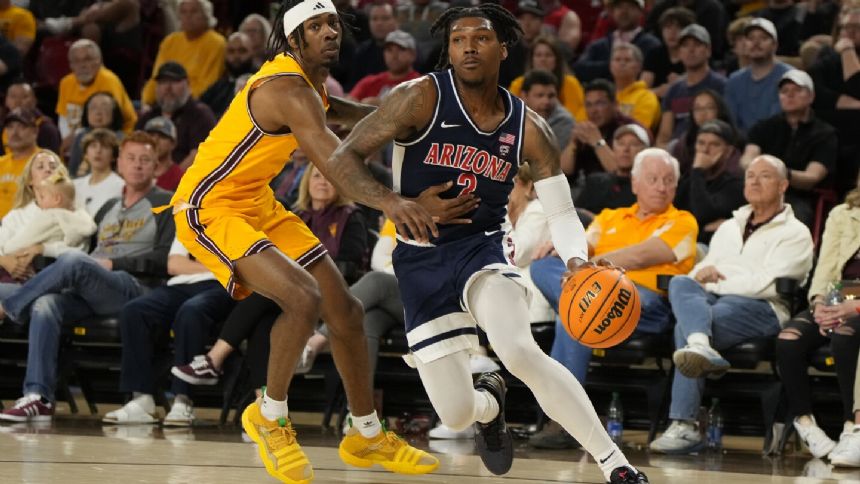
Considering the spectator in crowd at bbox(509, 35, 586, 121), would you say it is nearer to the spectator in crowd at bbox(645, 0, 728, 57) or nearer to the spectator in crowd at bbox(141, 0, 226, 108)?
the spectator in crowd at bbox(645, 0, 728, 57)

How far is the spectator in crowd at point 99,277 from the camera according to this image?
7.24 m

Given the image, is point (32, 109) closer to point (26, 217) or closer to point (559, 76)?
point (26, 217)

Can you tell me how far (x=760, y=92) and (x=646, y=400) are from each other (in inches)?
106

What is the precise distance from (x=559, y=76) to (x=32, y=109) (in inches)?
161

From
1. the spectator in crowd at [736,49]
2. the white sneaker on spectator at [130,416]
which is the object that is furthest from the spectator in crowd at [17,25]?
the spectator in crowd at [736,49]

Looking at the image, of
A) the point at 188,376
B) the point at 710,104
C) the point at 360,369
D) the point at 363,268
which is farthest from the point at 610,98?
the point at 360,369

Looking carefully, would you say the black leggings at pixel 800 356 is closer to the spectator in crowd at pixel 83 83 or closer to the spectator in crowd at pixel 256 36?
the spectator in crowd at pixel 256 36

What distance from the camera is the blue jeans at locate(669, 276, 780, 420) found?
6344 mm

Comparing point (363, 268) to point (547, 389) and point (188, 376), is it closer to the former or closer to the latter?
point (188, 376)

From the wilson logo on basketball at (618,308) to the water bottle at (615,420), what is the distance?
96.5 inches

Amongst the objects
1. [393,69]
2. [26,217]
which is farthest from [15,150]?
[393,69]

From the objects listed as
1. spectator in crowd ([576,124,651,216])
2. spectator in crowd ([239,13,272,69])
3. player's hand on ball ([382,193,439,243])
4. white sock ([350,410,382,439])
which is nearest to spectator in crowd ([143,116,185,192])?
spectator in crowd ([239,13,272,69])

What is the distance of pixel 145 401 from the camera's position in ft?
23.5

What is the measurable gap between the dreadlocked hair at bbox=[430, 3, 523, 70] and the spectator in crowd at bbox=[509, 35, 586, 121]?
4544mm
